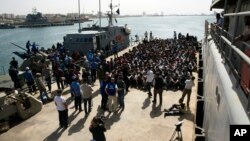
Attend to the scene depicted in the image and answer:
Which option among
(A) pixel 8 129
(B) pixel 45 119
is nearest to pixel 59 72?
(B) pixel 45 119

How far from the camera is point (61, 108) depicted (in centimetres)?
982

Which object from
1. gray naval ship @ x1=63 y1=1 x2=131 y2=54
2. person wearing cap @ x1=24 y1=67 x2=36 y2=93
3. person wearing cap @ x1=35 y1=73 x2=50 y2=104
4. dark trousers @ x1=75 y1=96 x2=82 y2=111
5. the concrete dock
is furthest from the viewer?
gray naval ship @ x1=63 y1=1 x2=131 y2=54

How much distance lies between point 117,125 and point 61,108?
219cm

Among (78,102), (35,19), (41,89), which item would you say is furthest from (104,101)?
(35,19)

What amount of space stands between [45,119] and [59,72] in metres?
3.92

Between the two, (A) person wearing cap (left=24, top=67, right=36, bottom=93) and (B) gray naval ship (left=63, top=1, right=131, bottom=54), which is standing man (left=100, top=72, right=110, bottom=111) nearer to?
(A) person wearing cap (left=24, top=67, right=36, bottom=93)

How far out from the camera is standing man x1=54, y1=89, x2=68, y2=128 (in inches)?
379

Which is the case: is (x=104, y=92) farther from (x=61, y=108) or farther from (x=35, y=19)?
(x=35, y=19)

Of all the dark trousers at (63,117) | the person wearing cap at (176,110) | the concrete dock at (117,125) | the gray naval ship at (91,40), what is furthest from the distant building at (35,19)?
the person wearing cap at (176,110)

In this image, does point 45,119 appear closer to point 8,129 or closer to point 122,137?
point 8,129

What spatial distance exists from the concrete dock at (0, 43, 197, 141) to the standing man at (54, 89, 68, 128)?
0.26 metres

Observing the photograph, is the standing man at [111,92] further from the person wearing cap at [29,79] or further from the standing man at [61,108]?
the person wearing cap at [29,79]

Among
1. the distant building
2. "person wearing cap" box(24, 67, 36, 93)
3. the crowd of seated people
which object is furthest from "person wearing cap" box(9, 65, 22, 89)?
the distant building

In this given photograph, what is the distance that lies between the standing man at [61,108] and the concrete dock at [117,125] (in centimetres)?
26
